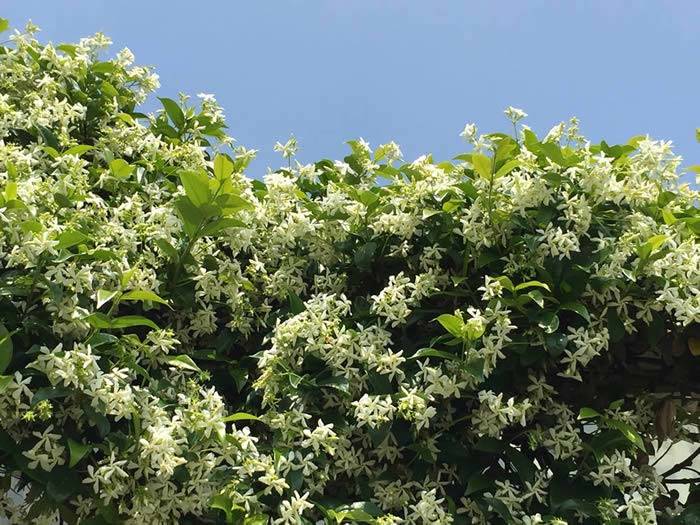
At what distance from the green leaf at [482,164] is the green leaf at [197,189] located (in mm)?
759

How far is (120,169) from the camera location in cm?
265

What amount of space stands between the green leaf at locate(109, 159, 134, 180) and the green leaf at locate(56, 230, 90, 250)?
53 centimetres

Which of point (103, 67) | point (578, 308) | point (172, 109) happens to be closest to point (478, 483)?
point (578, 308)

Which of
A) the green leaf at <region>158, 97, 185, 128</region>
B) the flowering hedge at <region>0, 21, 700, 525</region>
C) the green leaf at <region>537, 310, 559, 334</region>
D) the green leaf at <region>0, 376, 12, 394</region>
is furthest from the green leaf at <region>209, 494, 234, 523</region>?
the green leaf at <region>158, 97, 185, 128</region>

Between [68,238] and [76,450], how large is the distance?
0.54 metres

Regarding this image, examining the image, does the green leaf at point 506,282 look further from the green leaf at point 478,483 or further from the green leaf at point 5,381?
the green leaf at point 5,381

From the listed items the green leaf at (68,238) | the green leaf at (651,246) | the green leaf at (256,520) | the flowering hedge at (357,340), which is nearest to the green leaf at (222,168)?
the flowering hedge at (357,340)

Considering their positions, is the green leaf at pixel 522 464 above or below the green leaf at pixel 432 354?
below

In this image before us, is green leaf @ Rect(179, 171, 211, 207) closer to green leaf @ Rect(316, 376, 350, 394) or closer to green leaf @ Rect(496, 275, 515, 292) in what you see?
green leaf @ Rect(316, 376, 350, 394)

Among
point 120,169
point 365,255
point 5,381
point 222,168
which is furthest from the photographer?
point 120,169

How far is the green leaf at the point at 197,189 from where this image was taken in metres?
2.31

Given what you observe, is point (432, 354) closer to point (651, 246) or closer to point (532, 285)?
point (532, 285)

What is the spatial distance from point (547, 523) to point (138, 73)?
2159 mm

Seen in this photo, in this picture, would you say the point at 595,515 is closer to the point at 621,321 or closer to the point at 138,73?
the point at 621,321
